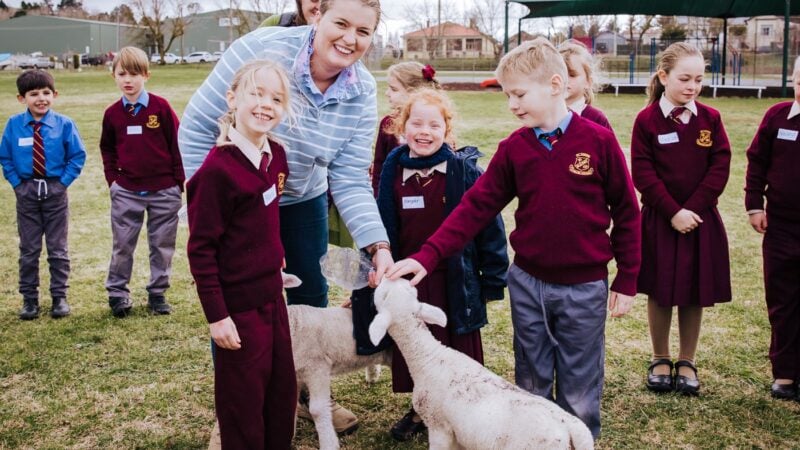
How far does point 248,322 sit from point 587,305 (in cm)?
141

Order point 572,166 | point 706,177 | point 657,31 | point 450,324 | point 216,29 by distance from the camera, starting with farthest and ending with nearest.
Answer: point 216,29 < point 657,31 < point 706,177 < point 450,324 < point 572,166

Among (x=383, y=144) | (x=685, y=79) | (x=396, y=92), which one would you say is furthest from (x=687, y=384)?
(x=396, y=92)

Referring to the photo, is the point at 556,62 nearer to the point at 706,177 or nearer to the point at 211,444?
the point at 706,177

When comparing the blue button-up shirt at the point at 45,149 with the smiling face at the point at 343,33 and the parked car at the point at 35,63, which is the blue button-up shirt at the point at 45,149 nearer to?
the smiling face at the point at 343,33

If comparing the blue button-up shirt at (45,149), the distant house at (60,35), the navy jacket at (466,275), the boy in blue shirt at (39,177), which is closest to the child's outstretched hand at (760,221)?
the navy jacket at (466,275)

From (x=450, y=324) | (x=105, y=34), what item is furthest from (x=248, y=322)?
(x=105, y=34)

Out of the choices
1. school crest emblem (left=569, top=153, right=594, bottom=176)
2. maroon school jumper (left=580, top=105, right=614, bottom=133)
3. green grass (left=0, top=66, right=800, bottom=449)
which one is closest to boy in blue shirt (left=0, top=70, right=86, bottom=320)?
green grass (left=0, top=66, right=800, bottom=449)

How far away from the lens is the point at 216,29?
299 feet

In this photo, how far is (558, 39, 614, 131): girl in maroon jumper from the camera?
4.21 meters

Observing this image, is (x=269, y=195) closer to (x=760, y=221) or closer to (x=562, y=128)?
(x=562, y=128)

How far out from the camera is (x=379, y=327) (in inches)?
110

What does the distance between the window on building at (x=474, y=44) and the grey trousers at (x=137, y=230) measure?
86725 mm

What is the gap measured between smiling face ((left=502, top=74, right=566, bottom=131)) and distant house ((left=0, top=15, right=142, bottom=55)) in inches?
3198

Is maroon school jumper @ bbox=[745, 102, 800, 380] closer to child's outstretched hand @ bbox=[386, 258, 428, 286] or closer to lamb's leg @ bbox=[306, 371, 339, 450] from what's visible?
child's outstretched hand @ bbox=[386, 258, 428, 286]
